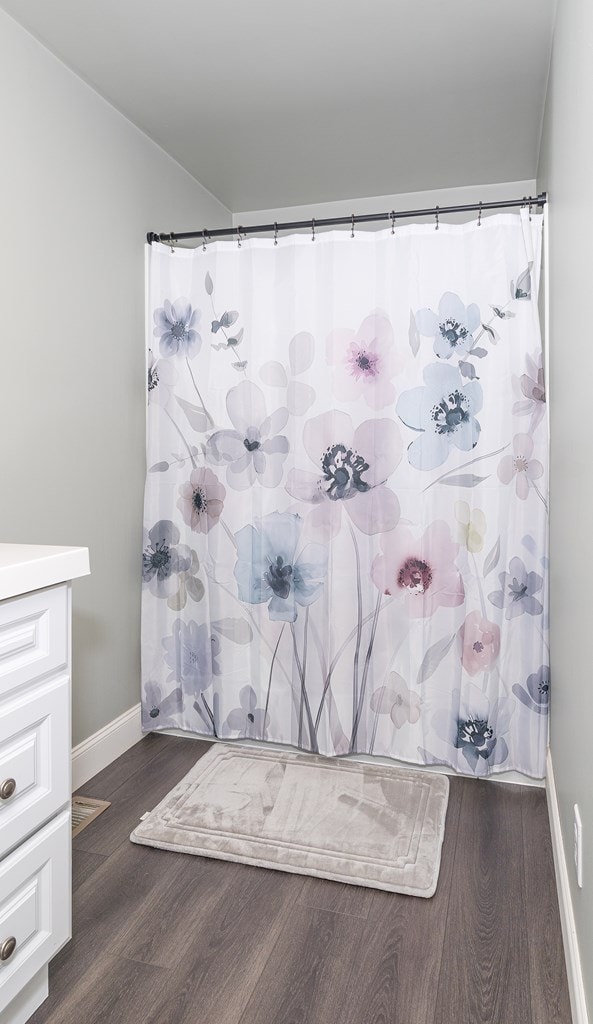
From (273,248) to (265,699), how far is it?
1.71 meters

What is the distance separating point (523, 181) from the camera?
3.14m

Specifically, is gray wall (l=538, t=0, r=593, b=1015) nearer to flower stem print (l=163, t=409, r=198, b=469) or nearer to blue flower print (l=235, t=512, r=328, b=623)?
blue flower print (l=235, t=512, r=328, b=623)

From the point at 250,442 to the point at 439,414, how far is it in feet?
2.33

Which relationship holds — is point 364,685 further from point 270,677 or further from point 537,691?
point 537,691

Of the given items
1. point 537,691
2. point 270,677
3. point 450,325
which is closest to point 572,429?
point 450,325

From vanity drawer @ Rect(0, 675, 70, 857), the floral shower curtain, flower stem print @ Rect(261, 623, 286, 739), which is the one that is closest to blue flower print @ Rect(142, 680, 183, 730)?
the floral shower curtain

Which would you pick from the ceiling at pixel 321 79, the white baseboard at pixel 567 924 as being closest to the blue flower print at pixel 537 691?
the white baseboard at pixel 567 924

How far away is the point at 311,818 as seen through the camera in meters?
2.15

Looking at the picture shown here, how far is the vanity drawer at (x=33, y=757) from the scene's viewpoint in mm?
1285

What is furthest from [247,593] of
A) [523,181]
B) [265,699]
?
[523,181]

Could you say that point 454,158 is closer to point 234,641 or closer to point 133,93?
point 133,93

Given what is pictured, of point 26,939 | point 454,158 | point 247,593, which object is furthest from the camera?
point 454,158

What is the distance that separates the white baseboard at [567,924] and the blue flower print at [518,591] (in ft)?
1.68

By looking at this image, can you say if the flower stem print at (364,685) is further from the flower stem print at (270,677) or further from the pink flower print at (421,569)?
the flower stem print at (270,677)
